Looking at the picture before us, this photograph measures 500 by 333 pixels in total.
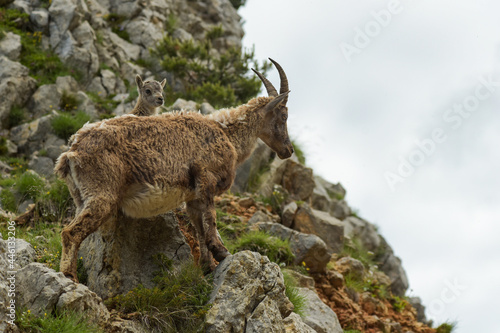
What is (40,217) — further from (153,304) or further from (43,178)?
(153,304)

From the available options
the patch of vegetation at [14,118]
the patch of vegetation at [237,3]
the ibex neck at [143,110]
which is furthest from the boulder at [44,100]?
the patch of vegetation at [237,3]

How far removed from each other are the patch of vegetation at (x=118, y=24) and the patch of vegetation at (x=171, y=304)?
57.3 feet

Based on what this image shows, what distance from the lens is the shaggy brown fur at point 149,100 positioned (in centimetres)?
1088

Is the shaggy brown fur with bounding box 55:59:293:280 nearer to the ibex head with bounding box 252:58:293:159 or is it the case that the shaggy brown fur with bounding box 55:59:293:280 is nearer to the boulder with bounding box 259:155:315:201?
the ibex head with bounding box 252:58:293:159

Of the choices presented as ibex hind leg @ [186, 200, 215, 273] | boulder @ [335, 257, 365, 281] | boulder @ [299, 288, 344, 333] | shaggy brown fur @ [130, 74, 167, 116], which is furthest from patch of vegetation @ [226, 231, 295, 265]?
shaggy brown fur @ [130, 74, 167, 116]

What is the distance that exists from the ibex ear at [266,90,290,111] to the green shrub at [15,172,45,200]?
18.6ft

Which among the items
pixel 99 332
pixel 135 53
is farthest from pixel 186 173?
pixel 135 53

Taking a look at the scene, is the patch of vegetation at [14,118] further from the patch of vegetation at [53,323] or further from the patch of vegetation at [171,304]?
the patch of vegetation at [53,323]

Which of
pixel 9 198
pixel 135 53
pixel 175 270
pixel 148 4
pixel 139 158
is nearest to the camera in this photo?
pixel 139 158

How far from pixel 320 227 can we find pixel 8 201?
764 cm

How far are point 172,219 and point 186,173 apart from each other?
1.04m

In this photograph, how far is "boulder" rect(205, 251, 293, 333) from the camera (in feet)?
21.6

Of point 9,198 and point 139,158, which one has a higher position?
point 139,158

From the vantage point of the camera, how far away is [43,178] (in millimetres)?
11859
